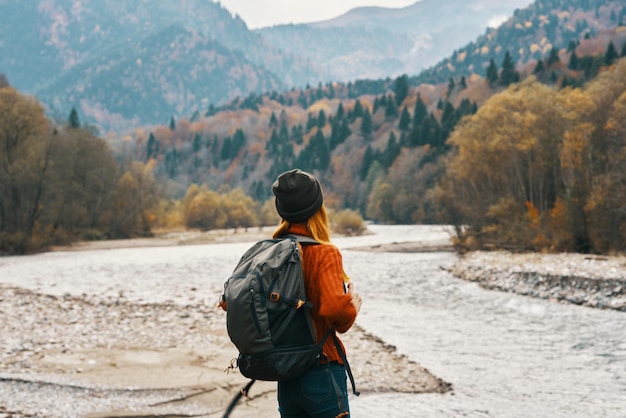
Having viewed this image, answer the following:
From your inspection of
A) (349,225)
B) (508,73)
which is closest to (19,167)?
(349,225)

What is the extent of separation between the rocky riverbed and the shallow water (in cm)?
95

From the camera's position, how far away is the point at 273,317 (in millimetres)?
3133

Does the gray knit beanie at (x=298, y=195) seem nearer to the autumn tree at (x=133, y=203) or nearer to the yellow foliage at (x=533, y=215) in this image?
the yellow foliage at (x=533, y=215)

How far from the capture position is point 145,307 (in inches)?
638

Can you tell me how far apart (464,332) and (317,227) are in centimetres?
1186

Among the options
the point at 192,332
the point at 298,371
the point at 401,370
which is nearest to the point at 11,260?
the point at 192,332

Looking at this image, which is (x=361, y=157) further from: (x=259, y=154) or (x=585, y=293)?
(x=585, y=293)

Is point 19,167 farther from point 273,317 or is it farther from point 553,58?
point 553,58

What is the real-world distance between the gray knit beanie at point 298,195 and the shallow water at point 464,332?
17.0 ft

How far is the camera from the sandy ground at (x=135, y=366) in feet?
25.5

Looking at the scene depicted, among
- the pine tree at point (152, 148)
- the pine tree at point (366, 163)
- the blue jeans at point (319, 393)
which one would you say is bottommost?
the blue jeans at point (319, 393)

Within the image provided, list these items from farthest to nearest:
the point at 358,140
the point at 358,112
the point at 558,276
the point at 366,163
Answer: the point at 358,112 < the point at 358,140 < the point at 366,163 < the point at 558,276

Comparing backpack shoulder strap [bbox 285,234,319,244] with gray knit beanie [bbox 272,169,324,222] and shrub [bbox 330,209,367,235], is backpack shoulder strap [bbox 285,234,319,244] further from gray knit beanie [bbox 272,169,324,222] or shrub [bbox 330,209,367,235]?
shrub [bbox 330,209,367,235]

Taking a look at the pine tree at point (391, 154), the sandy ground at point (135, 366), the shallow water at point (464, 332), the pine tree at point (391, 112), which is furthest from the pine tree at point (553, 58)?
the sandy ground at point (135, 366)
